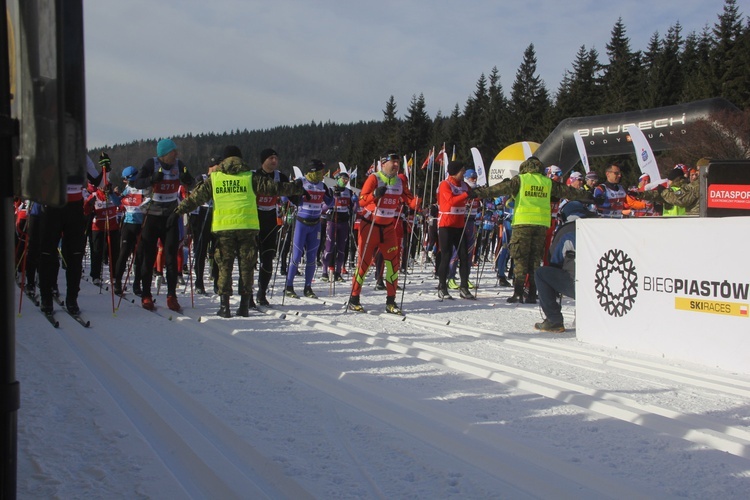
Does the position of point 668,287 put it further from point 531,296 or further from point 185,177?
point 185,177

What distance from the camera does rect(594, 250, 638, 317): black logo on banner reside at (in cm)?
584

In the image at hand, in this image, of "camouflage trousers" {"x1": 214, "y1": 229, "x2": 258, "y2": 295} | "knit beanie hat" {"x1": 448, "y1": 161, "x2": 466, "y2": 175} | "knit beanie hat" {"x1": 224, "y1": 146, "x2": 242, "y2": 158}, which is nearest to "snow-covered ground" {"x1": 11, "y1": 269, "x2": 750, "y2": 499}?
"camouflage trousers" {"x1": 214, "y1": 229, "x2": 258, "y2": 295}

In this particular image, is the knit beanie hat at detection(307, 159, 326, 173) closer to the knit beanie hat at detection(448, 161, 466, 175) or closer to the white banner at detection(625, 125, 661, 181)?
the knit beanie hat at detection(448, 161, 466, 175)

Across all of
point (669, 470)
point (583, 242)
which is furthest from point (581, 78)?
point (669, 470)

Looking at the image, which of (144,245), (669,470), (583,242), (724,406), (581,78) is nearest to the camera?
(669,470)

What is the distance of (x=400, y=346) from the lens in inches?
225

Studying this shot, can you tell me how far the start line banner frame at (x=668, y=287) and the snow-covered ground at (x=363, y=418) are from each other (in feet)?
0.70

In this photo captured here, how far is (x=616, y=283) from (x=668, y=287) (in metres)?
0.57

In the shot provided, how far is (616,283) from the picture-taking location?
236 inches

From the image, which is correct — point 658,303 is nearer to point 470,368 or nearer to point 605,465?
point 470,368

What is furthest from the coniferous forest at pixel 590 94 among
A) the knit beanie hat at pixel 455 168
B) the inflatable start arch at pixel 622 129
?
the knit beanie hat at pixel 455 168

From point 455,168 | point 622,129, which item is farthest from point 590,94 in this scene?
point 455,168

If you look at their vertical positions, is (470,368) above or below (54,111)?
below

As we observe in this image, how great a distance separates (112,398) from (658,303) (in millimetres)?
4351
